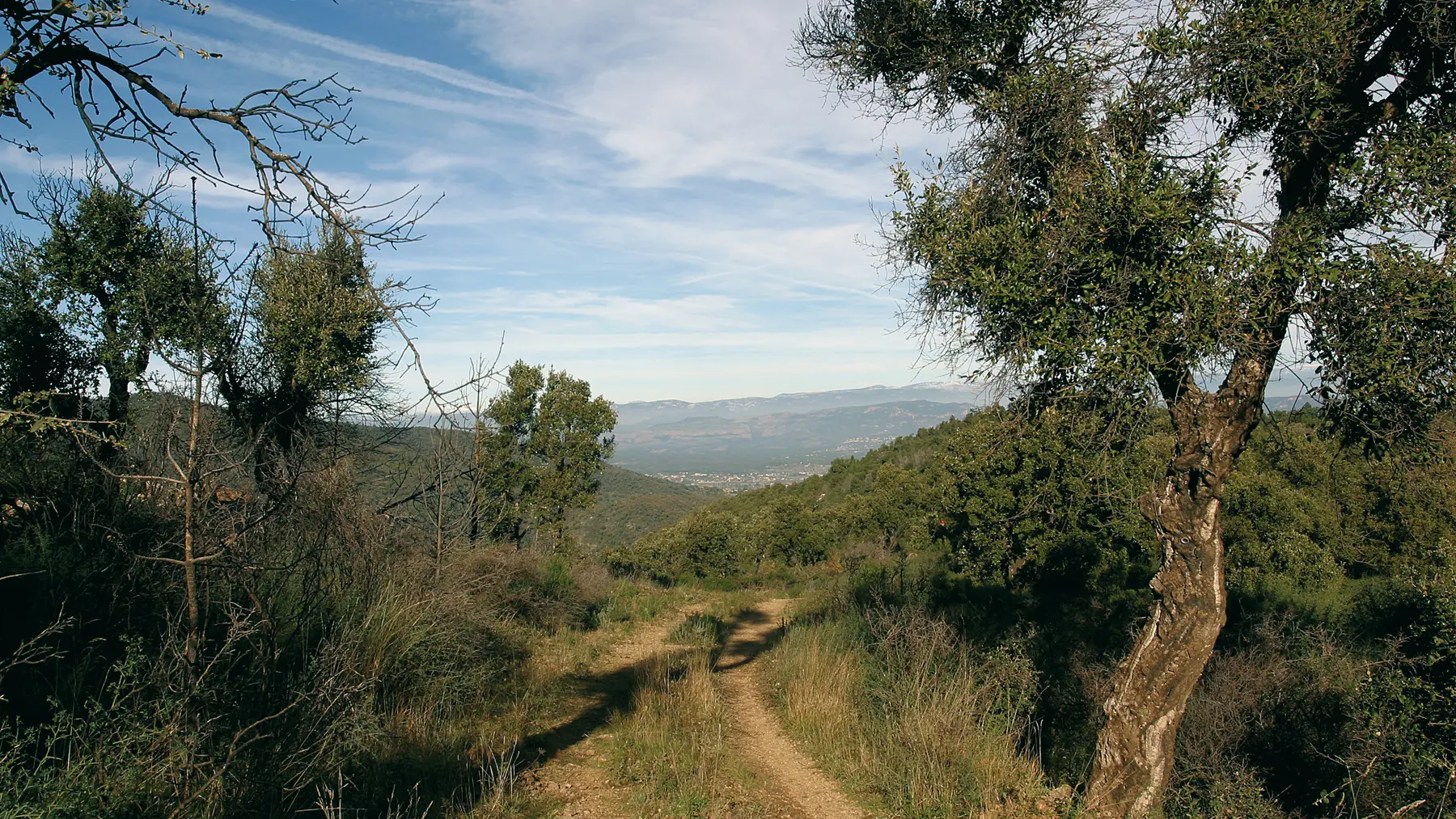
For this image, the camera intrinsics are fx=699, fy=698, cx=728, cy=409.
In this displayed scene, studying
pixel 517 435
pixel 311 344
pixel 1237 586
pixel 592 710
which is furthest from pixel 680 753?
pixel 517 435

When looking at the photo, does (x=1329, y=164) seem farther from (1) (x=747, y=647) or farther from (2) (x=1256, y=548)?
(2) (x=1256, y=548)

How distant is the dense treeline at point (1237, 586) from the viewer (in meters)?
5.35

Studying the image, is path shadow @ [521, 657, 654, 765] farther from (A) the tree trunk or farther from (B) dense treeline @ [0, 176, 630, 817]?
(A) the tree trunk

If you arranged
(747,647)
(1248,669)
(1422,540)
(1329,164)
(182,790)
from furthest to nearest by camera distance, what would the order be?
(1422,540) → (747,647) → (1248,669) → (1329,164) → (182,790)

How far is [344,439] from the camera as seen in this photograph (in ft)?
33.0

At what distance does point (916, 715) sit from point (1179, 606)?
2.33 m

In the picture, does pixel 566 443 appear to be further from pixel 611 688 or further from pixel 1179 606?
pixel 1179 606

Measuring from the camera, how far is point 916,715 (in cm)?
623

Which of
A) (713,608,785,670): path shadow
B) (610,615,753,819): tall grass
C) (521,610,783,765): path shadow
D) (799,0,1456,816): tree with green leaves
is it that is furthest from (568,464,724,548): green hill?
(799,0,1456,816): tree with green leaves

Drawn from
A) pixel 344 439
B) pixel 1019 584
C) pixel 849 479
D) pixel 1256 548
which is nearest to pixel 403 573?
pixel 344 439

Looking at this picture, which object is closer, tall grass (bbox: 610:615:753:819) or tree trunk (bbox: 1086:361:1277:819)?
tree trunk (bbox: 1086:361:1277:819)

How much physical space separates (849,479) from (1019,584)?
1369 inches

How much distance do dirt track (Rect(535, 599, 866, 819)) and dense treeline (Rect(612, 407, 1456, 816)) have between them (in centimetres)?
199

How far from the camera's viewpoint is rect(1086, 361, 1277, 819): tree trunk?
5227mm
